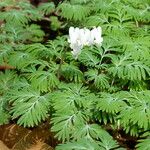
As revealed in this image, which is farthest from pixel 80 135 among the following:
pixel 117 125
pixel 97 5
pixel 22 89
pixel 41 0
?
pixel 41 0

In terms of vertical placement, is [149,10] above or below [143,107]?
above

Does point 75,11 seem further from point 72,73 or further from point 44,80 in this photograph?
point 44,80

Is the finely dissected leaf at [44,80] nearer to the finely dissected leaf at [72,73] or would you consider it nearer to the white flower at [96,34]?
the finely dissected leaf at [72,73]

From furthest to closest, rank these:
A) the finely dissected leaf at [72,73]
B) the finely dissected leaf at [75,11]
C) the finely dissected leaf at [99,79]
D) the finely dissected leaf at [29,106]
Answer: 1. the finely dissected leaf at [75,11]
2. the finely dissected leaf at [72,73]
3. the finely dissected leaf at [99,79]
4. the finely dissected leaf at [29,106]

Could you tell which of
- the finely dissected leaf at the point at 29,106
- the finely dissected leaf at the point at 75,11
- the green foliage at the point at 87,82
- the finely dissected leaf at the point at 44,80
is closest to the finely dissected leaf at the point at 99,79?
the green foliage at the point at 87,82

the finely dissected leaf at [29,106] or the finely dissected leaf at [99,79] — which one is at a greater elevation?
the finely dissected leaf at [99,79]

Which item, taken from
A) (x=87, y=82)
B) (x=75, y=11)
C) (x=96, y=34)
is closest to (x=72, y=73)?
(x=87, y=82)

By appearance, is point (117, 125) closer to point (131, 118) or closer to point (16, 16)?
point (131, 118)

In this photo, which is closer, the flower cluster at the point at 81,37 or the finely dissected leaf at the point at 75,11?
the flower cluster at the point at 81,37
